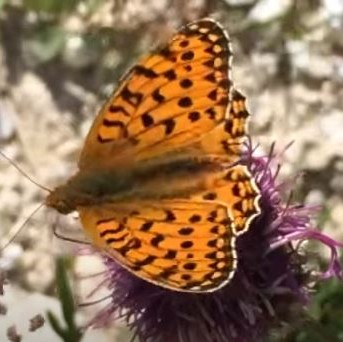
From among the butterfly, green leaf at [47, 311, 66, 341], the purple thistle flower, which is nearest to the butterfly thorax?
the butterfly

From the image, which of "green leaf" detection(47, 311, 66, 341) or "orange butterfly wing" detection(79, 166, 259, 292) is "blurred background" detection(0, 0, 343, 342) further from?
"orange butterfly wing" detection(79, 166, 259, 292)

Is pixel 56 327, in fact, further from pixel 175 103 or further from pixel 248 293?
pixel 175 103

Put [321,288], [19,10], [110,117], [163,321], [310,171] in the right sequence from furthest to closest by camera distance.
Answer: [19,10] → [310,171] → [321,288] → [163,321] → [110,117]

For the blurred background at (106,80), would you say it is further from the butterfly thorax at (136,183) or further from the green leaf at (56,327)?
the butterfly thorax at (136,183)

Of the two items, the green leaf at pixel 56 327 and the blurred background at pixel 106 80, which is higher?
the blurred background at pixel 106 80

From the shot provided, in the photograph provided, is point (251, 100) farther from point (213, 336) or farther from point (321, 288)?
point (213, 336)

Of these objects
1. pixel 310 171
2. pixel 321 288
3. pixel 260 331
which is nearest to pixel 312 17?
pixel 310 171

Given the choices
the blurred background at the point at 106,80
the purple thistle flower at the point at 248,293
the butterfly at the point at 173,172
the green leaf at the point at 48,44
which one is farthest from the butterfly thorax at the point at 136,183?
the green leaf at the point at 48,44

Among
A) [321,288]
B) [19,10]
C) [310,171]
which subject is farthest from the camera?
[19,10]
